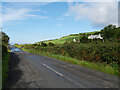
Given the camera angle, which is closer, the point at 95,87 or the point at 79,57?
the point at 95,87

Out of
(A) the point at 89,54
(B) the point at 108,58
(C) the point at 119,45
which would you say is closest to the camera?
(C) the point at 119,45

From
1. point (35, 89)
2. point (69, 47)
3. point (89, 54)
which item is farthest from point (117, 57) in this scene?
point (69, 47)

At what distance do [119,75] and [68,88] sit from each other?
4.12m

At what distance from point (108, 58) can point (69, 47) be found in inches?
335

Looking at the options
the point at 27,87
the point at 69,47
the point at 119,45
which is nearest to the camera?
the point at 27,87

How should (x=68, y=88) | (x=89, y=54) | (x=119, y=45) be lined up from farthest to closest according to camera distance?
(x=89, y=54) → (x=119, y=45) → (x=68, y=88)

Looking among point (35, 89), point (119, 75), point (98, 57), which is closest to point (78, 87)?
point (35, 89)

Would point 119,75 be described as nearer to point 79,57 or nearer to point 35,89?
point 35,89

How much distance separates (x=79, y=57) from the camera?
14.8 metres

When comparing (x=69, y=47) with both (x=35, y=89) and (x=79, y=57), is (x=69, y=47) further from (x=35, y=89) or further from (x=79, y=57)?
(x=35, y=89)

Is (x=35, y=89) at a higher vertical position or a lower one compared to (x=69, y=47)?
lower

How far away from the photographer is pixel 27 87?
5.57 meters

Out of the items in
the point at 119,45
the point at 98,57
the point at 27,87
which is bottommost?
the point at 27,87

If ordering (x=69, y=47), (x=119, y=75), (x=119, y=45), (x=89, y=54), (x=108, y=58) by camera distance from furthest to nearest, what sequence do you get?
(x=69, y=47), (x=89, y=54), (x=108, y=58), (x=119, y=45), (x=119, y=75)
